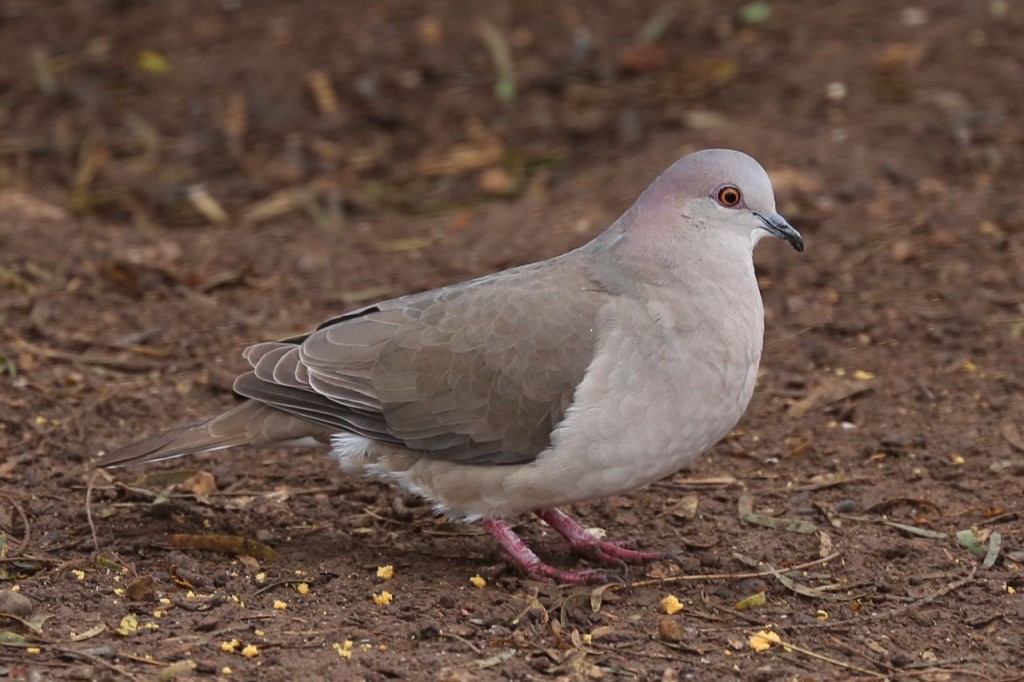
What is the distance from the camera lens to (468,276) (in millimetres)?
7098

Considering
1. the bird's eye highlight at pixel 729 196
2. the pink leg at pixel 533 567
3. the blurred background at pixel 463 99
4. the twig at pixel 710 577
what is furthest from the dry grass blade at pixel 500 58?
the twig at pixel 710 577

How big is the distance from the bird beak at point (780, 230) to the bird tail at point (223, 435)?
A: 1.67 metres

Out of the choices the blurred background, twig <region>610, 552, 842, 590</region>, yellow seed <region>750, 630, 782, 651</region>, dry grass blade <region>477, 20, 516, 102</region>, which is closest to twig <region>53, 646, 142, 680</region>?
twig <region>610, 552, 842, 590</region>

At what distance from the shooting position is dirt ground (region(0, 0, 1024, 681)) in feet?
14.5

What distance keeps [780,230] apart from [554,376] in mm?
903

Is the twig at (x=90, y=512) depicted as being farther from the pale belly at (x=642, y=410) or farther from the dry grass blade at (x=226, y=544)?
the pale belly at (x=642, y=410)

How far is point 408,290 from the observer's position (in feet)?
23.1

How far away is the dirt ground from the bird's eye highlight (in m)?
1.16

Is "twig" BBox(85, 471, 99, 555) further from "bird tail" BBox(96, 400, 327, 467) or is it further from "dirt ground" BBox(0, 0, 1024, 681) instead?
"bird tail" BBox(96, 400, 327, 467)

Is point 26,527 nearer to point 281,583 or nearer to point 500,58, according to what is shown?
point 281,583

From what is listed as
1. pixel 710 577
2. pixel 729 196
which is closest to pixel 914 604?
pixel 710 577

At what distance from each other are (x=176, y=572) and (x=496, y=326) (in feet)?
4.30

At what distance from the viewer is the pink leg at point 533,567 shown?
4.82 meters

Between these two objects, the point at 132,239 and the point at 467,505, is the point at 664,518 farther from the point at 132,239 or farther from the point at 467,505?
the point at 132,239
